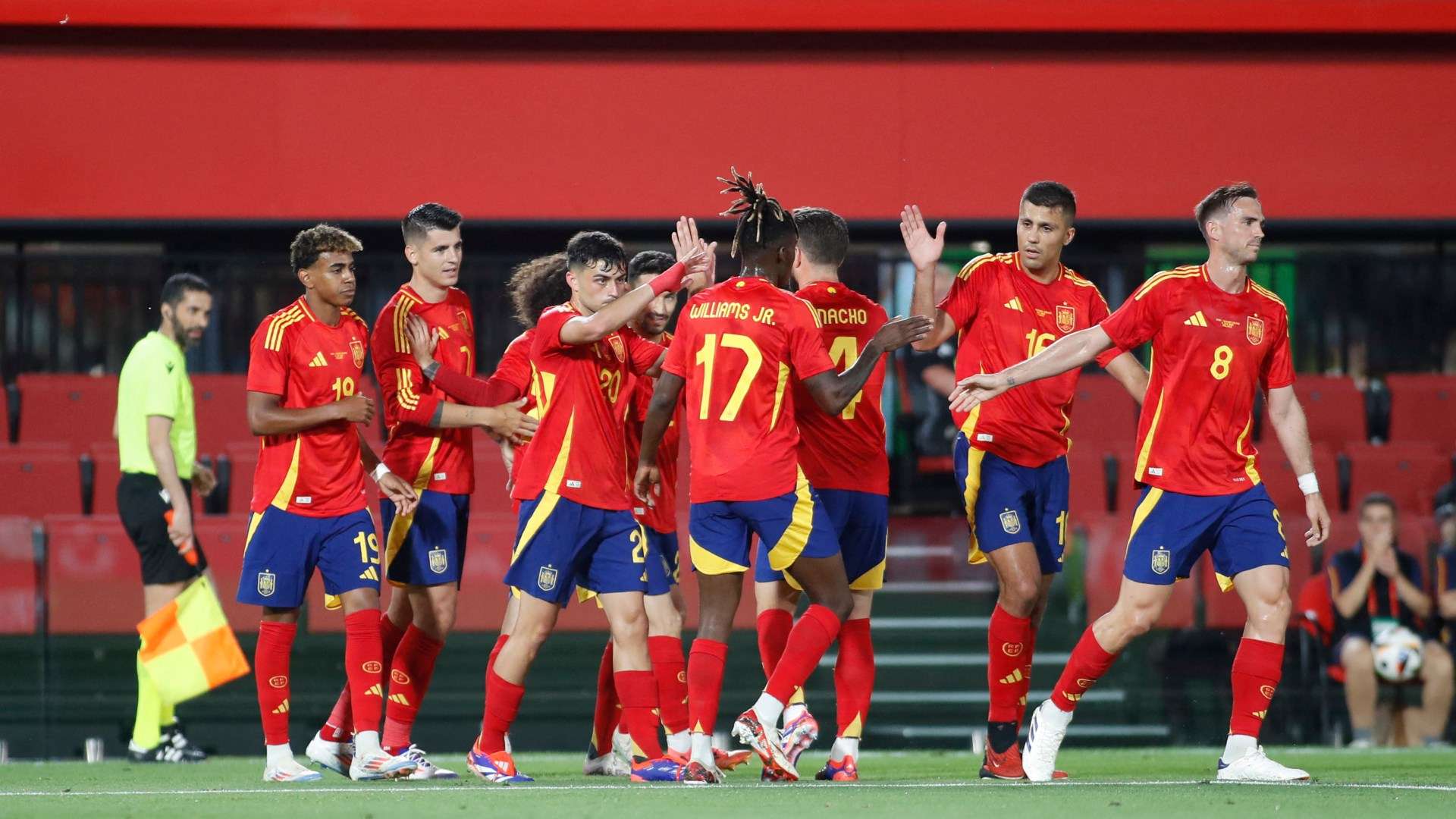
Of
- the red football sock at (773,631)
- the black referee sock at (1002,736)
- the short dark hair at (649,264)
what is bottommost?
the black referee sock at (1002,736)

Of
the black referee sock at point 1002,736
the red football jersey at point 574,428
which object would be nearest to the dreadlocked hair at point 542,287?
the red football jersey at point 574,428

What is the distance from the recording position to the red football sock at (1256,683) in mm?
5738

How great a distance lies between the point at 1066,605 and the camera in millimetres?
9438

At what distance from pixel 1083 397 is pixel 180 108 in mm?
6321

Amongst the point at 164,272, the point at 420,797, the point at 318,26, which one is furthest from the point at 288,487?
the point at 318,26

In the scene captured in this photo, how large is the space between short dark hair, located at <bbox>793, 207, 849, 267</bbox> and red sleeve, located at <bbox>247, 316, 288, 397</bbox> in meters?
2.05

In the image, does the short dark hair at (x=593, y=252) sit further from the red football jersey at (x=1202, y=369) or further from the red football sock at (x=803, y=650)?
the red football jersey at (x=1202, y=369)

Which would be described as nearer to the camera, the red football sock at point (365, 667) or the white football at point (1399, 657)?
the red football sock at point (365, 667)

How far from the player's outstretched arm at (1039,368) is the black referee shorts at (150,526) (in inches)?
176

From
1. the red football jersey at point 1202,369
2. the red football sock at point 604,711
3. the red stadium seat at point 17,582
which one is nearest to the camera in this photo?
the red football jersey at point 1202,369

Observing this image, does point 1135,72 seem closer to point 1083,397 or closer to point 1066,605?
point 1083,397

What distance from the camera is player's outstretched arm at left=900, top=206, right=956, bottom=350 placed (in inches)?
240

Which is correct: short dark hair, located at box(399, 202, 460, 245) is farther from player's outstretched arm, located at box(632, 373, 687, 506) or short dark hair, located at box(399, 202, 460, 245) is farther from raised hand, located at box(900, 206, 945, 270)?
raised hand, located at box(900, 206, 945, 270)

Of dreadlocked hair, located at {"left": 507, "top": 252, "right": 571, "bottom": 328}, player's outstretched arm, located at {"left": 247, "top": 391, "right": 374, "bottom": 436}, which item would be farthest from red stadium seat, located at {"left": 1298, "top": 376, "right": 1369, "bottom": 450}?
player's outstretched arm, located at {"left": 247, "top": 391, "right": 374, "bottom": 436}
